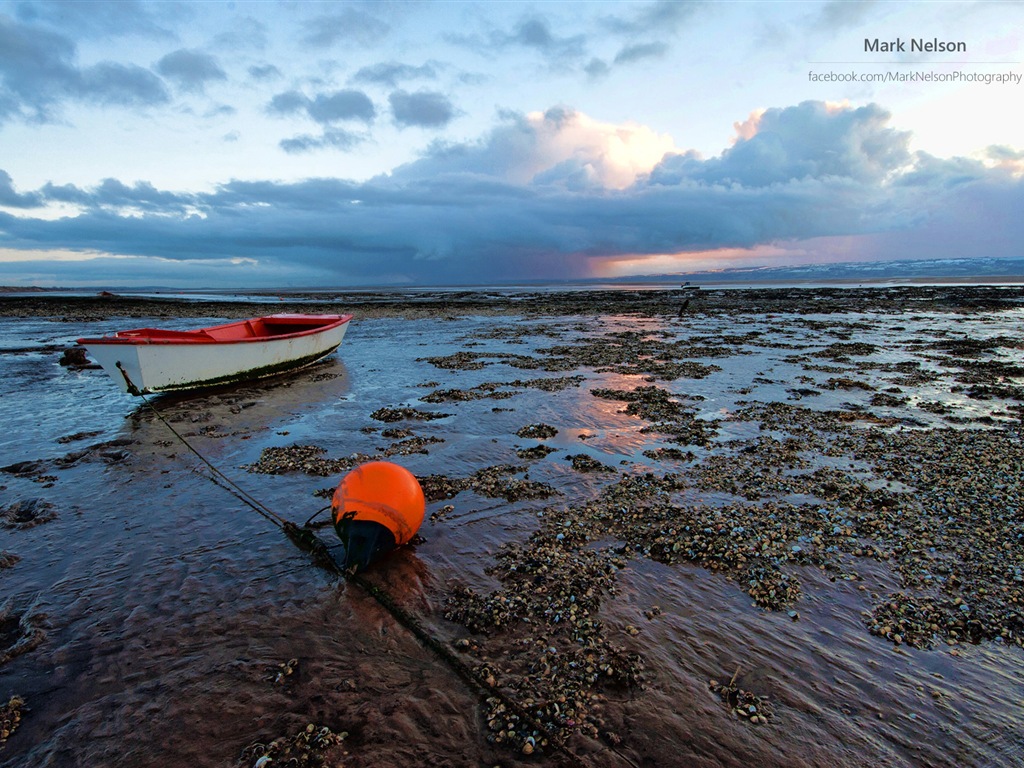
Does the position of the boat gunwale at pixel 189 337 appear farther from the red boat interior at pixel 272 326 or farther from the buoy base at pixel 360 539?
the buoy base at pixel 360 539

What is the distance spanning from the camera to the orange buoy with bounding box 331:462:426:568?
5.54 meters

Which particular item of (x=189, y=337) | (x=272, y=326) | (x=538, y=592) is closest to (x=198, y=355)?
(x=189, y=337)

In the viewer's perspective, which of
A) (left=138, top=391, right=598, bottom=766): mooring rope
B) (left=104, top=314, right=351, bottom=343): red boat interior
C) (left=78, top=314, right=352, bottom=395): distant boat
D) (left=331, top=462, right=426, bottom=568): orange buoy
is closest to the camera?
(left=138, top=391, right=598, bottom=766): mooring rope

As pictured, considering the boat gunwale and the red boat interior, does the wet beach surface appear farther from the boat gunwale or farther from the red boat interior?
the red boat interior

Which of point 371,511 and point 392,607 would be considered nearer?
point 392,607

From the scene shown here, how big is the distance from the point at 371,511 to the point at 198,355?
11.0 m

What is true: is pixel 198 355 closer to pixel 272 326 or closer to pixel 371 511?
pixel 272 326

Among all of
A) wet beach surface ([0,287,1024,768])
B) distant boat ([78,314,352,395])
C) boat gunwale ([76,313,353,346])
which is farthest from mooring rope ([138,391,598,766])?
distant boat ([78,314,352,395])

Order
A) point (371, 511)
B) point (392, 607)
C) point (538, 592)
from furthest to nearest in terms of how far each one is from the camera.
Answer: point (371, 511)
point (538, 592)
point (392, 607)

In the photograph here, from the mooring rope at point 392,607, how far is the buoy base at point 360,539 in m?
0.12

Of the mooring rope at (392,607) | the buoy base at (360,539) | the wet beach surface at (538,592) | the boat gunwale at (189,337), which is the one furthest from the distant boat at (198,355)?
the buoy base at (360,539)

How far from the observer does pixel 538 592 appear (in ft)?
17.4

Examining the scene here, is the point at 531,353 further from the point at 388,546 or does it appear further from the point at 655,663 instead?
the point at 655,663

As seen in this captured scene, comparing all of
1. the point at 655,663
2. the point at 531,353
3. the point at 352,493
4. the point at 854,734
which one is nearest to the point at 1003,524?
the point at 854,734
